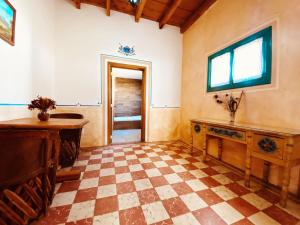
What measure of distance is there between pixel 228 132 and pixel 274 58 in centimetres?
113

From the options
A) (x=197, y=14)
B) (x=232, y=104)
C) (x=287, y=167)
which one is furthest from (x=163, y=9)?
(x=287, y=167)

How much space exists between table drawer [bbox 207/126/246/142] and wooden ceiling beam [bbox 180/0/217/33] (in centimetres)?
267

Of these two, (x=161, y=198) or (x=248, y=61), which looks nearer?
(x=161, y=198)

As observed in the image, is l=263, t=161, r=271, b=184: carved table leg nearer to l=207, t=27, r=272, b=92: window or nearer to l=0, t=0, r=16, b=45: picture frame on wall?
l=207, t=27, r=272, b=92: window

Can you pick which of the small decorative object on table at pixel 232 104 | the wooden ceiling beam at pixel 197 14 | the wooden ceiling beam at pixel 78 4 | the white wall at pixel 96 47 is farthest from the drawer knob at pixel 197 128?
the wooden ceiling beam at pixel 78 4

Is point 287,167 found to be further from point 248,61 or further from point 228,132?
point 248,61

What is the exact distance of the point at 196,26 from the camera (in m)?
3.23

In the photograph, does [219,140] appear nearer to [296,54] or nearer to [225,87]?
[225,87]

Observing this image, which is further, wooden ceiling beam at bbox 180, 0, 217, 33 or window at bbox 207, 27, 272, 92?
wooden ceiling beam at bbox 180, 0, 217, 33

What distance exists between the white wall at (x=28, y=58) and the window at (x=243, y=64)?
3208 mm

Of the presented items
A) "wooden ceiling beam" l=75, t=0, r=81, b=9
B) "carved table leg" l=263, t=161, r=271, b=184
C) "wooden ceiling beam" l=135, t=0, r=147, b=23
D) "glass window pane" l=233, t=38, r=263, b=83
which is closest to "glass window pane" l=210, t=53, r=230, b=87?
"glass window pane" l=233, t=38, r=263, b=83

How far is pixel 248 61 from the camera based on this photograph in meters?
2.02

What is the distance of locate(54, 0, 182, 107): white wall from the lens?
284cm

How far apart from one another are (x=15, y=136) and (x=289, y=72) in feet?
9.00
